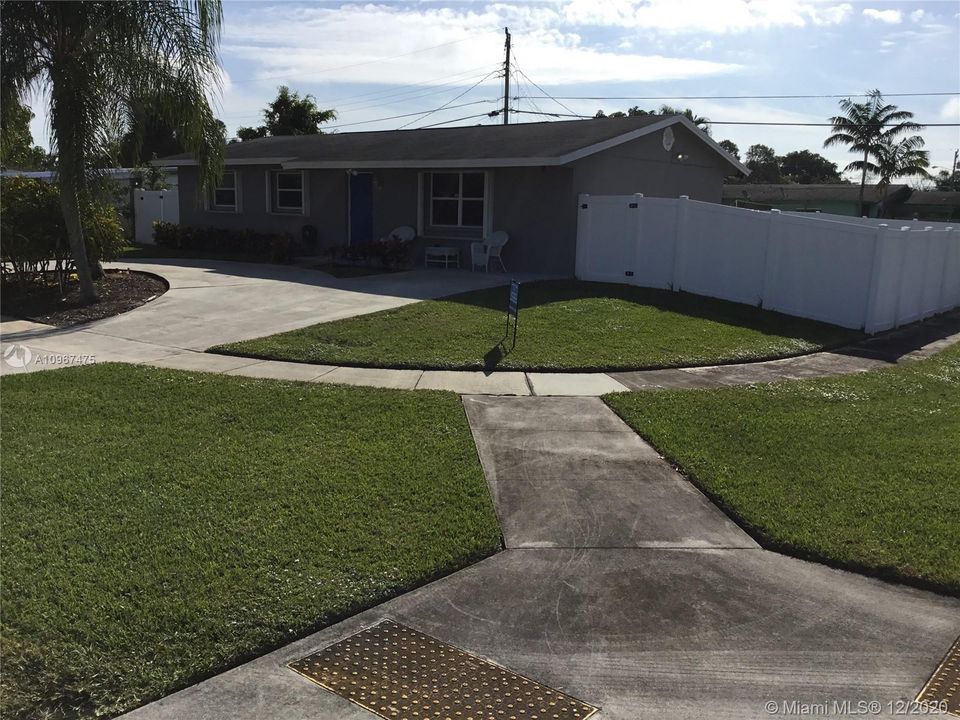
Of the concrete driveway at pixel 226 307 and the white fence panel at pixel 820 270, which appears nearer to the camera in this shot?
the concrete driveway at pixel 226 307

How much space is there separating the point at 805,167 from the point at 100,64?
281 feet

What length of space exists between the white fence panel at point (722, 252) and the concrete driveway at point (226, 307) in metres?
3.47

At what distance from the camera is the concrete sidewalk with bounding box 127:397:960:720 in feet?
10.8

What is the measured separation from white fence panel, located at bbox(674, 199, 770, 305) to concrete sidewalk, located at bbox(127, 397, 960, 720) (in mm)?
8835

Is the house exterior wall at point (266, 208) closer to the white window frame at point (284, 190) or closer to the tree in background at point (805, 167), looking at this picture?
the white window frame at point (284, 190)

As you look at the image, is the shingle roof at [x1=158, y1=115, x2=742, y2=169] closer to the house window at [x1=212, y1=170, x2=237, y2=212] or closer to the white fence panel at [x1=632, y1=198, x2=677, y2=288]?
the house window at [x1=212, y1=170, x2=237, y2=212]

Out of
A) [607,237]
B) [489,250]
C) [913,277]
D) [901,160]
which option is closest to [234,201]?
[489,250]

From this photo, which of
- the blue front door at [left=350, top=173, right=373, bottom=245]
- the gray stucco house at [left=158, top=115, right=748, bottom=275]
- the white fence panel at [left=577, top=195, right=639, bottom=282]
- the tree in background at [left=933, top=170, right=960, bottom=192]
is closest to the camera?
the white fence panel at [left=577, top=195, right=639, bottom=282]

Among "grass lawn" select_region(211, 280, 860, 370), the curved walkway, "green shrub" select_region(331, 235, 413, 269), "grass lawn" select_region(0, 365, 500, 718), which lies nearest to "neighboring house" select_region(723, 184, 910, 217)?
"green shrub" select_region(331, 235, 413, 269)

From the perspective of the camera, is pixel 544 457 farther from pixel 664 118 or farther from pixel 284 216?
pixel 284 216

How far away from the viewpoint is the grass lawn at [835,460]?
4680 millimetres

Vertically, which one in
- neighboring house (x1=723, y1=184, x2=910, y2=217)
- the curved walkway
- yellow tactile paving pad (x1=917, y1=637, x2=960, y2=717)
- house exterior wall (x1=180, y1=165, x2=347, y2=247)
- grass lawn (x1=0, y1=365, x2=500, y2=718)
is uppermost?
neighboring house (x1=723, y1=184, x2=910, y2=217)

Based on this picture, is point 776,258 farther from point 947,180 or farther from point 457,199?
point 947,180

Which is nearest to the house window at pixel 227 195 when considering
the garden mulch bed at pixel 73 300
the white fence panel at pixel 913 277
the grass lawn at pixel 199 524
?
the garden mulch bed at pixel 73 300
